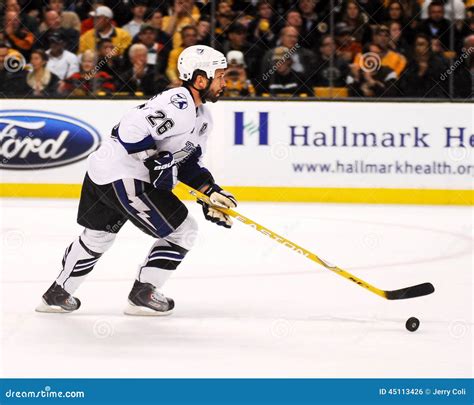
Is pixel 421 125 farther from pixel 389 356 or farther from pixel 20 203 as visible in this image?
pixel 389 356

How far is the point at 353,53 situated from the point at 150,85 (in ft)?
5.57

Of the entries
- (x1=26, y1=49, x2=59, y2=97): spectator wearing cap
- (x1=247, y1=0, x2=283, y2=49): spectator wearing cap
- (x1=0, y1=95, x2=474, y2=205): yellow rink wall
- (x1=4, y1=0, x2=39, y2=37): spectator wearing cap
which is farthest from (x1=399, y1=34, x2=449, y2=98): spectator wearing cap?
(x1=4, y1=0, x2=39, y2=37): spectator wearing cap

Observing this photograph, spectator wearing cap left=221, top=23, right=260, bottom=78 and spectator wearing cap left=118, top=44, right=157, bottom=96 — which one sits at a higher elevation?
spectator wearing cap left=221, top=23, right=260, bottom=78

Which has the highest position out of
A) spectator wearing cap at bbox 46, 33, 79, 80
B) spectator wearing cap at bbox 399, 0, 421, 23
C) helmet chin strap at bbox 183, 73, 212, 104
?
helmet chin strap at bbox 183, 73, 212, 104

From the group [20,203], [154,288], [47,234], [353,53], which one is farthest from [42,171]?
[154,288]

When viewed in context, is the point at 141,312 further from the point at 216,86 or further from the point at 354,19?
the point at 354,19

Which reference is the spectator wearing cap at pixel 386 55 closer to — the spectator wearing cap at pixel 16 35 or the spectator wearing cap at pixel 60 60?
the spectator wearing cap at pixel 60 60

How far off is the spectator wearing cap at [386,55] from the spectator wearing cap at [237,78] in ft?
3.01

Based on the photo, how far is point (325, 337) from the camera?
466 centimetres

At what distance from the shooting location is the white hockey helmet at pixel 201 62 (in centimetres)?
472

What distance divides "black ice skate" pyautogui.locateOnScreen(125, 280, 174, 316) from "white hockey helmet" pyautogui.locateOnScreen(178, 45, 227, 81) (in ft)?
3.29

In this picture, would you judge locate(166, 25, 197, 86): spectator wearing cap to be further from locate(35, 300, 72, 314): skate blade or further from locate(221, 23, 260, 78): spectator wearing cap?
locate(35, 300, 72, 314): skate blade

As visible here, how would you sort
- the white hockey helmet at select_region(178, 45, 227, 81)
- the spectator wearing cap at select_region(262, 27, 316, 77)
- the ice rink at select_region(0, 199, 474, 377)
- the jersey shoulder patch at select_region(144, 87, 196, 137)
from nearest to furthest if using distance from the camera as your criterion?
the ice rink at select_region(0, 199, 474, 377) < the jersey shoulder patch at select_region(144, 87, 196, 137) < the white hockey helmet at select_region(178, 45, 227, 81) < the spectator wearing cap at select_region(262, 27, 316, 77)

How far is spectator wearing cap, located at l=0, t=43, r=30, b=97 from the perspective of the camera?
905cm
